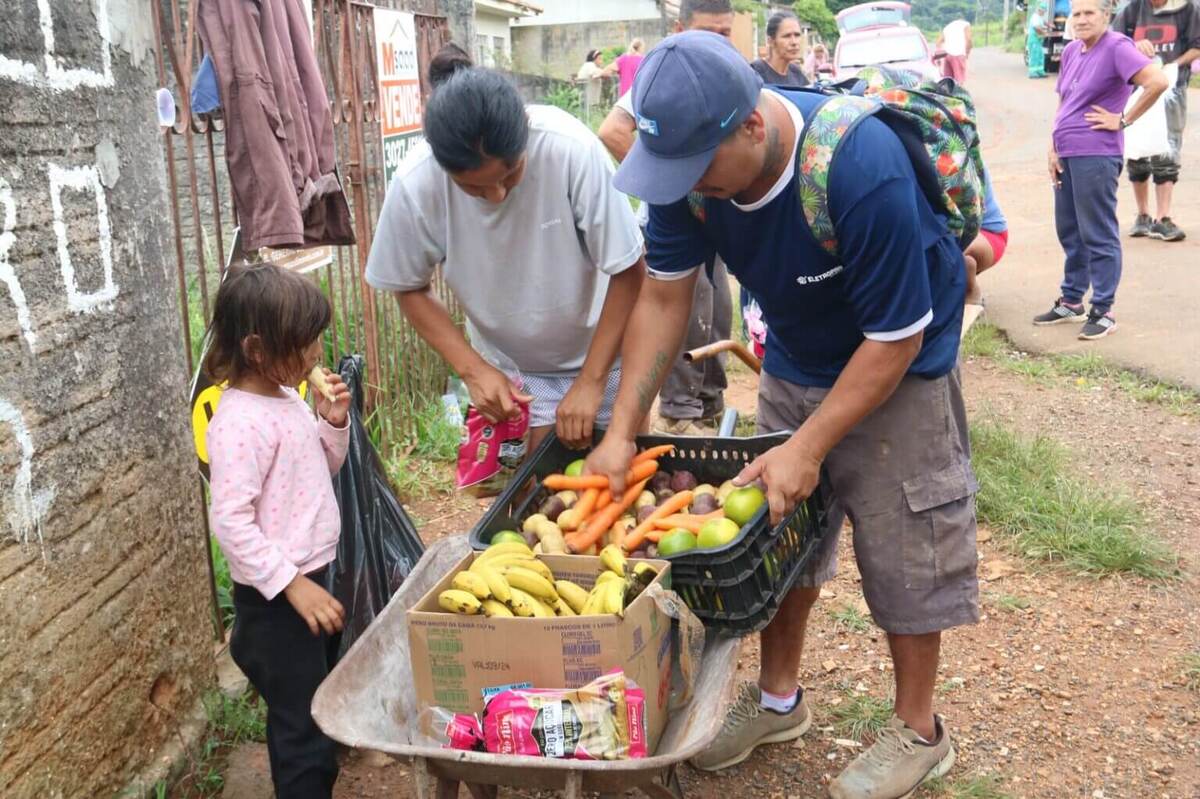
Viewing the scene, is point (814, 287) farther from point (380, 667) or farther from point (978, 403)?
point (978, 403)

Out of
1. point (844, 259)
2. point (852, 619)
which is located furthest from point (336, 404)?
point (852, 619)

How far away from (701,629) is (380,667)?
27.9 inches

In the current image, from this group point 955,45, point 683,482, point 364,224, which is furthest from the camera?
point 955,45

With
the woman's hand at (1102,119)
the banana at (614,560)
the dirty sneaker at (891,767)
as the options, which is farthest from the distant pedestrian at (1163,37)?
the banana at (614,560)

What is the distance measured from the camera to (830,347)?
2.77 metres

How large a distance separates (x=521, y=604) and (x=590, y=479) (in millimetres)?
619

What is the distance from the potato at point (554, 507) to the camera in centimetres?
275

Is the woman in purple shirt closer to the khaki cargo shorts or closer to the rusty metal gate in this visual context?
the rusty metal gate

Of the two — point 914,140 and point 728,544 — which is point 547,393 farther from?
point 914,140

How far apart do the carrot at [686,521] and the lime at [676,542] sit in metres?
0.05

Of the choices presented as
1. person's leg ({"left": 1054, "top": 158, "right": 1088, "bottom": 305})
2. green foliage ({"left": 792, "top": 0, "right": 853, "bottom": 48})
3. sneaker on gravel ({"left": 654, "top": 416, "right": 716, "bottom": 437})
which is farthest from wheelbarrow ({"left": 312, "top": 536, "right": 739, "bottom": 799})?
green foliage ({"left": 792, "top": 0, "right": 853, "bottom": 48})

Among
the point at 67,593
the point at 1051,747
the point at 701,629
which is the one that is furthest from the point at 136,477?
the point at 1051,747

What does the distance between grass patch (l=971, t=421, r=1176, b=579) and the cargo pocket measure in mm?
1986

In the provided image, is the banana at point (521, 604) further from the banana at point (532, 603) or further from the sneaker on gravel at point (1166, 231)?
the sneaker on gravel at point (1166, 231)
